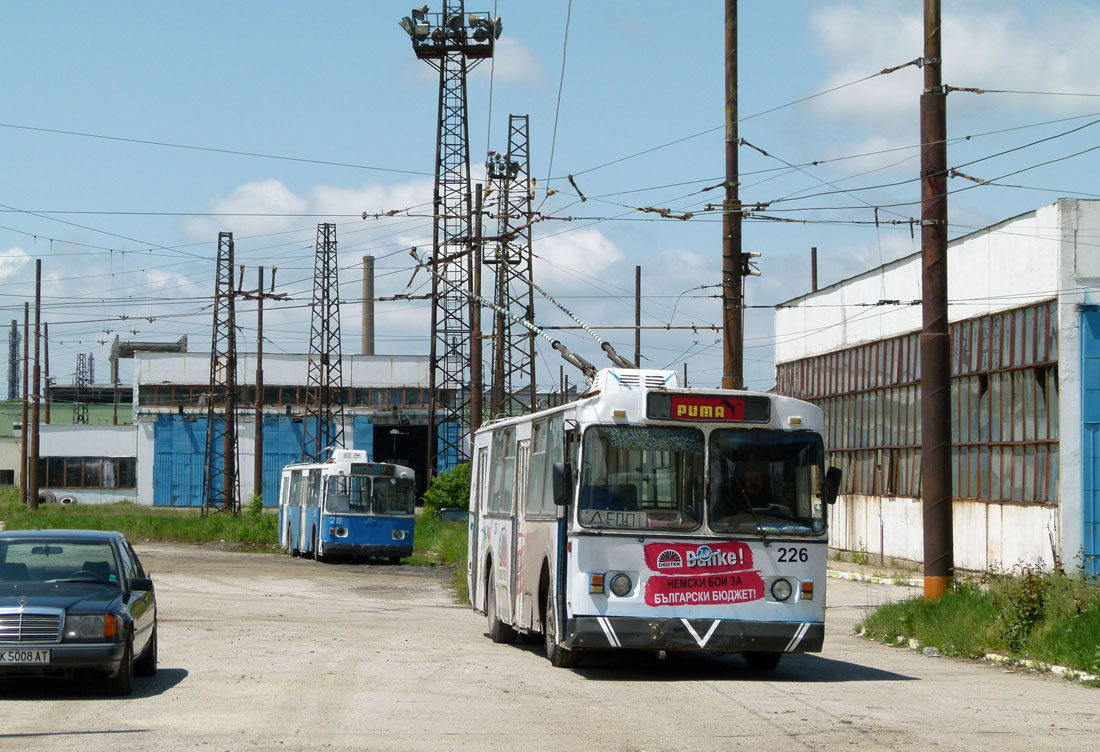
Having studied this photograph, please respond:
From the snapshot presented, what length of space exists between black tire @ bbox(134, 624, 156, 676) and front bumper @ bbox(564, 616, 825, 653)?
381 centimetres

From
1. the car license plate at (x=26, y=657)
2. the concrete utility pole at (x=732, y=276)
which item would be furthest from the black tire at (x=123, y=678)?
A: the concrete utility pole at (x=732, y=276)

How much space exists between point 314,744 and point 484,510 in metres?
10.5

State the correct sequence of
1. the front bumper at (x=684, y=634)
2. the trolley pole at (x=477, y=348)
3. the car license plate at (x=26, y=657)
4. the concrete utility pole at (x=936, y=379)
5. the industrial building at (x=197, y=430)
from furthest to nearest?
the industrial building at (x=197, y=430) → the trolley pole at (x=477, y=348) → the concrete utility pole at (x=936, y=379) → the front bumper at (x=684, y=634) → the car license plate at (x=26, y=657)

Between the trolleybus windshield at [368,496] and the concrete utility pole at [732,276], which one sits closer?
the concrete utility pole at [732,276]

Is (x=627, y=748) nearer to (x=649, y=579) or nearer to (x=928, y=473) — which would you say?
(x=649, y=579)

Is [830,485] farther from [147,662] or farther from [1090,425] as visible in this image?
[1090,425]

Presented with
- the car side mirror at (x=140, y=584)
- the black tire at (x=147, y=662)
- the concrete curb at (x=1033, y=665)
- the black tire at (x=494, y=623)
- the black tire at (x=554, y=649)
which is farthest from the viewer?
the black tire at (x=494, y=623)

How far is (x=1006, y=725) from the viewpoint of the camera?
10281 millimetres

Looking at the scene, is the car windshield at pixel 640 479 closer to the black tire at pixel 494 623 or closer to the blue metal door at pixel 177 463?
the black tire at pixel 494 623

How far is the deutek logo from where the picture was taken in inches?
520

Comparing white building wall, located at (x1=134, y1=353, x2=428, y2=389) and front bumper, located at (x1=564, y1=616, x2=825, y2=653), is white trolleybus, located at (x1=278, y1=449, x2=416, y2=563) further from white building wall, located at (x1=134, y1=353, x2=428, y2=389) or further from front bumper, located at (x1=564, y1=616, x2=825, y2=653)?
white building wall, located at (x1=134, y1=353, x2=428, y2=389)

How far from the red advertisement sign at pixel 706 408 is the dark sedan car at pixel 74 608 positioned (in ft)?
16.7

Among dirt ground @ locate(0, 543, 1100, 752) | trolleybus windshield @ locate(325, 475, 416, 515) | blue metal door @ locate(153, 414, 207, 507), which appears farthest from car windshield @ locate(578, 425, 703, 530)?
blue metal door @ locate(153, 414, 207, 507)

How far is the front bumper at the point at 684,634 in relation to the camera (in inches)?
515
